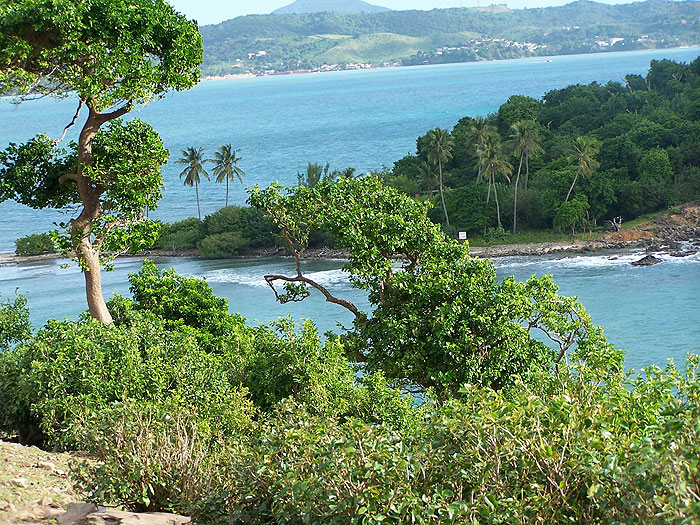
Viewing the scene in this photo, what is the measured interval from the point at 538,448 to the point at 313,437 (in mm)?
2203

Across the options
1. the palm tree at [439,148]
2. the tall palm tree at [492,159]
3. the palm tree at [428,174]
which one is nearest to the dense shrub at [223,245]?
the palm tree at [428,174]

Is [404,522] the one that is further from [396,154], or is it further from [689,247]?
[396,154]

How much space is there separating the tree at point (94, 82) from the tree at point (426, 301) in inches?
132

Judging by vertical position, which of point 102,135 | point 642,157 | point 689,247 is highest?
point 102,135

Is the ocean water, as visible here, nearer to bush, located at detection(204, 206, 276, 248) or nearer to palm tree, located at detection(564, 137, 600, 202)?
bush, located at detection(204, 206, 276, 248)

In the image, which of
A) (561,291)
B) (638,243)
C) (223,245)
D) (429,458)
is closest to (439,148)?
(638,243)

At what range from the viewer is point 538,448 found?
6.16m

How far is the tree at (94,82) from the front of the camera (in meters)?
15.8

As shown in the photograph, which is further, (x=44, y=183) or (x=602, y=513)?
(x=44, y=183)

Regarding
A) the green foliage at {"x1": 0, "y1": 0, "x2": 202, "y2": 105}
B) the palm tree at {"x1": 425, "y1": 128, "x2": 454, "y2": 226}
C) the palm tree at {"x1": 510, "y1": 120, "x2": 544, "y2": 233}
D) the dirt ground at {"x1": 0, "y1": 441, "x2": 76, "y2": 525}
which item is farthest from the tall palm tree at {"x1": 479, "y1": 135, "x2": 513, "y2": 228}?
the dirt ground at {"x1": 0, "y1": 441, "x2": 76, "y2": 525}

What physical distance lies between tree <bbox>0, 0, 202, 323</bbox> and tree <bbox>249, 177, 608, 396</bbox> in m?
3.35

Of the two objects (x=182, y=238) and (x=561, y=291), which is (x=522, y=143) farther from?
(x=182, y=238)

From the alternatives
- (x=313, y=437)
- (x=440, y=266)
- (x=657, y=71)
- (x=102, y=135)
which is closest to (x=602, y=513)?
(x=313, y=437)

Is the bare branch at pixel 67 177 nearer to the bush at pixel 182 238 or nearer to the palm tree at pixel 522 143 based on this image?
the palm tree at pixel 522 143
